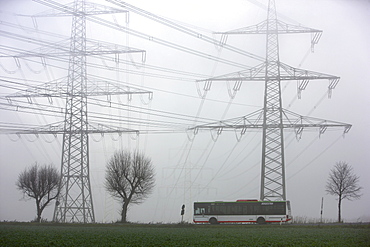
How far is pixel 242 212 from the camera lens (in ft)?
156

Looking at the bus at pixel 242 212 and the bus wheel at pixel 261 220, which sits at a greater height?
the bus at pixel 242 212

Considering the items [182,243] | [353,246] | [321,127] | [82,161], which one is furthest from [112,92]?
[353,246]

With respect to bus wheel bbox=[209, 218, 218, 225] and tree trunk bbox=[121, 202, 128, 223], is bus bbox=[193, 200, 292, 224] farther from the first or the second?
tree trunk bbox=[121, 202, 128, 223]

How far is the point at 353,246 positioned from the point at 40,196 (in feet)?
144

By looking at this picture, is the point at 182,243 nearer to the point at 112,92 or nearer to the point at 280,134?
the point at 280,134

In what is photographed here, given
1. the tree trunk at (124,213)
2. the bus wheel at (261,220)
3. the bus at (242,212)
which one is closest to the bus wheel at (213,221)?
the bus at (242,212)

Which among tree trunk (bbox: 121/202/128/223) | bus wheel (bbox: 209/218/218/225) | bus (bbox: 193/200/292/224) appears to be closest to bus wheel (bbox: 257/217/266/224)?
bus (bbox: 193/200/292/224)

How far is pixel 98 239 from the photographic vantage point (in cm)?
2534

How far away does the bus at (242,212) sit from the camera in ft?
149

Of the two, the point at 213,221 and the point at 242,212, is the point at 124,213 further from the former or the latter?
the point at 242,212

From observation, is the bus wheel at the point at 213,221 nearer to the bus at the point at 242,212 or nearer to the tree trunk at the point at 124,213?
the bus at the point at 242,212

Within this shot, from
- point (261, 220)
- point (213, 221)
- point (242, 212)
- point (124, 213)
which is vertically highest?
point (242, 212)

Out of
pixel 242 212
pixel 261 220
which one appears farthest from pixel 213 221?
pixel 261 220

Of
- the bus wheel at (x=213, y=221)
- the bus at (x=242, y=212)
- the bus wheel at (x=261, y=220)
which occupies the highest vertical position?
the bus at (x=242, y=212)
